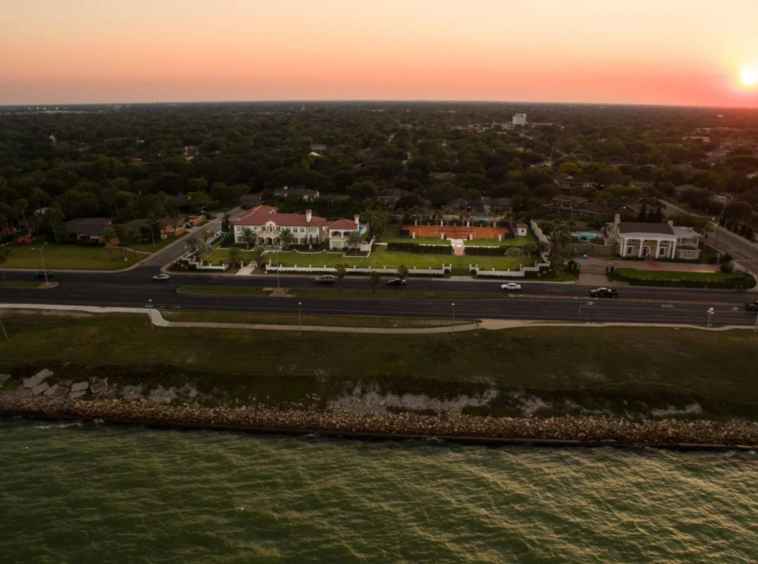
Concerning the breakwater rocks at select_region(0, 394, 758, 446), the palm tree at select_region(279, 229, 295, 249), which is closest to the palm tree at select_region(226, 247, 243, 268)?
the palm tree at select_region(279, 229, 295, 249)

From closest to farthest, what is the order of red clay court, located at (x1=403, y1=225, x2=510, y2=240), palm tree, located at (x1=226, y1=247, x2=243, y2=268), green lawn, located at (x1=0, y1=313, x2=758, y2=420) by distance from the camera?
green lawn, located at (x1=0, y1=313, x2=758, y2=420), palm tree, located at (x1=226, y1=247, x2=243, y2=268), red clay court, located at (x1=403, y1=225, x2=510, y2=240)

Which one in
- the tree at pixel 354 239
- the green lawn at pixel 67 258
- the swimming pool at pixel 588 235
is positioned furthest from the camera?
the swimming pool at pixel 588 235

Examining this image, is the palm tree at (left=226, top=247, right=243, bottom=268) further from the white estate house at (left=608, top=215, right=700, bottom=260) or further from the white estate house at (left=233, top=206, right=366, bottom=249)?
the white estate house at (left=608, top=215, right=700, bottom=260)

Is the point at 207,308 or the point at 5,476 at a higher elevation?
the point at 207,308

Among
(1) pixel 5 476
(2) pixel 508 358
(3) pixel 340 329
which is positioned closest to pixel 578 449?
(2) pixel 508 358

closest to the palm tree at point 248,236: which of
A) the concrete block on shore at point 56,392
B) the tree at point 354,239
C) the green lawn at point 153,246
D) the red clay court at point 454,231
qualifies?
the green lawn at point 153,246

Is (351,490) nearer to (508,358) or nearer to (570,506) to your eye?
(570,506)

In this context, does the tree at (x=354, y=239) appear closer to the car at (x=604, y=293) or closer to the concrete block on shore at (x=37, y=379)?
the car at (x=604, y=293)
